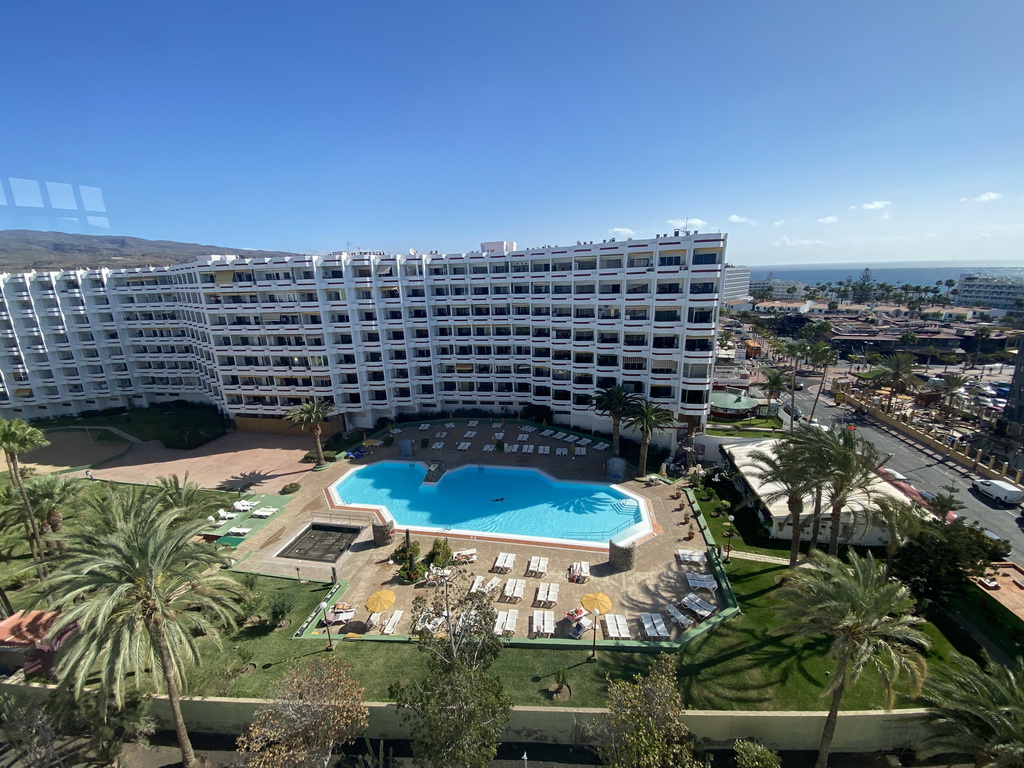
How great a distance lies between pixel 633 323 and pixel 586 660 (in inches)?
1267

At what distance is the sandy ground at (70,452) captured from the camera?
4712cm

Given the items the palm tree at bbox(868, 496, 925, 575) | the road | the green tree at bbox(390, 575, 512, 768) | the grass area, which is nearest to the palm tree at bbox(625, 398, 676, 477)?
the road

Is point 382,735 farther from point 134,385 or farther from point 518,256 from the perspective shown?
point 134,385

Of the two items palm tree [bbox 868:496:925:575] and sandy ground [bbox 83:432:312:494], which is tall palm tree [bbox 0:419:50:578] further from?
palm tree [bbox 868:496:925:575]

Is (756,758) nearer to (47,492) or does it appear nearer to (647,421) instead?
(647,421)

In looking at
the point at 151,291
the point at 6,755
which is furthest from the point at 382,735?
the point at 151,291

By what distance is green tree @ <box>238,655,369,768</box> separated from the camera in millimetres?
15695

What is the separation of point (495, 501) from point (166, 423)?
47.6 m

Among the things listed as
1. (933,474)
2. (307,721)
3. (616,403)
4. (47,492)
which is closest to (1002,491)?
(933,474)

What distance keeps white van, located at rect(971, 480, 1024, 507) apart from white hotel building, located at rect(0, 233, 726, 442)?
2415cm

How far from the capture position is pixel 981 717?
14086mm

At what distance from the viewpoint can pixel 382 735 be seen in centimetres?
1962

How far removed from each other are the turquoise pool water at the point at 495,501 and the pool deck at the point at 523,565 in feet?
5.99

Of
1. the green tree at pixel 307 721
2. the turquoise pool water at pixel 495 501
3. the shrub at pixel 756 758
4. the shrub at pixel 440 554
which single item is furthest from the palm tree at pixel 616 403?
the green tree at pixel 307 721
